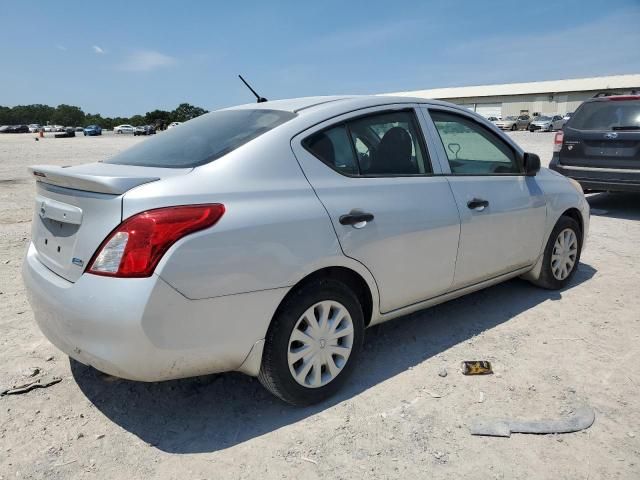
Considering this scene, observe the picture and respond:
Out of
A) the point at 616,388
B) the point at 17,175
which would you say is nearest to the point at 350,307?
the point at 616,388

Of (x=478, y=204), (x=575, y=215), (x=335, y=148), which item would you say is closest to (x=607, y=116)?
(x=575, y=215)

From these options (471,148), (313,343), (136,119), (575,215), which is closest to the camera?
(313,343)

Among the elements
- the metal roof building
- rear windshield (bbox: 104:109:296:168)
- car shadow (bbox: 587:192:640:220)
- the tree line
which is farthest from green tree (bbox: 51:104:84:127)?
rear windshield (bbox: 104:109:296:168)

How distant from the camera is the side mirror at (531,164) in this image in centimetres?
387

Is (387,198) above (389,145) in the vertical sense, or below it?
below

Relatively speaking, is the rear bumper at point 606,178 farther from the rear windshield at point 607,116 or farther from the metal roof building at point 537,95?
the metal roof building at point 537,95

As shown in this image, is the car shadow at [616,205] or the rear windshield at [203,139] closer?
the rear windshield at [203,139]

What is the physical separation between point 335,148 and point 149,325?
1.38 metres

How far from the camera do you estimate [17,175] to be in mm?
13508

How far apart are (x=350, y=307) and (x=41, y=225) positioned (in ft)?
5.68

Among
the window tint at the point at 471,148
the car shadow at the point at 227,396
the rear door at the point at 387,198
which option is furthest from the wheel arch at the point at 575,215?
the rear door at the point at 387,198

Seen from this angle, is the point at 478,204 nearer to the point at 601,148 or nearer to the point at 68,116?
the point at 601,148

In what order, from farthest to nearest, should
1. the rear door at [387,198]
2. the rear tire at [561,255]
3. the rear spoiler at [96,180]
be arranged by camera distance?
the rear tire at [561,255]
the rear door at [387,198]
the rear spoiler at [96,180]

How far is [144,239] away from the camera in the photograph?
2104 mm
